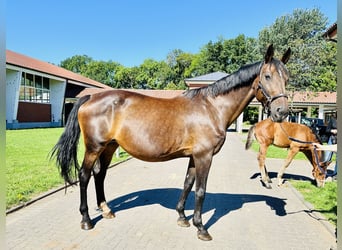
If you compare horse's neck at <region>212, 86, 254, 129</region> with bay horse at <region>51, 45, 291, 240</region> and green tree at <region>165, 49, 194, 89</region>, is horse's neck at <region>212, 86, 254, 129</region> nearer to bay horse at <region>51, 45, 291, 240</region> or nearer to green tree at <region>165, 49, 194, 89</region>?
bay horse at <region>51, 45, 291, 240</region>

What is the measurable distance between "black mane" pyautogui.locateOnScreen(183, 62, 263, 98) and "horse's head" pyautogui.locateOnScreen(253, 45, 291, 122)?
12cm

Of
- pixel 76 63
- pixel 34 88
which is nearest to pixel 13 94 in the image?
pixel 34 88

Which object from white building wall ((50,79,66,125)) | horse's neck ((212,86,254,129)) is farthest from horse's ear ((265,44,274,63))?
white building wall ((50,79,66,125))

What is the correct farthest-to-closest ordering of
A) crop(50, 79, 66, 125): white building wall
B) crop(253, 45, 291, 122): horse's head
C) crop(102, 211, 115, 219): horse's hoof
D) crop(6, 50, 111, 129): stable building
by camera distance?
crop(50, 79, 66, 125): white building wall → crop(6, 50, 111, 129): stable building → crop(102, 211, 115, 219): horse's hoof → crop(253, 45, 291, 122): horse's head

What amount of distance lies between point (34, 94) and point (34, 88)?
62 cm

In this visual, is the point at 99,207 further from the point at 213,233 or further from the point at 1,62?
the point at 1,62

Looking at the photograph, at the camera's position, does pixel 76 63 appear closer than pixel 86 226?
No

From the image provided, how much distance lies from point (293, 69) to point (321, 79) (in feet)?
13.0

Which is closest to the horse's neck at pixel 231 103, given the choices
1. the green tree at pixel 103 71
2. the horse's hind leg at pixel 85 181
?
the horse's hind leg at pixel 85 181

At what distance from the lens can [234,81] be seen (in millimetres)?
3484

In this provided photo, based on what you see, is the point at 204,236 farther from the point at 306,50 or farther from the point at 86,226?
the point at 306,50

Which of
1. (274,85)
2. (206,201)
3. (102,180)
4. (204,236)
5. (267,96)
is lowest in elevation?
(206,201)

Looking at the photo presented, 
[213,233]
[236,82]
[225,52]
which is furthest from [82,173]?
[225,52]

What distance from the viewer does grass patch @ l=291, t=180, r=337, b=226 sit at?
438 cm
